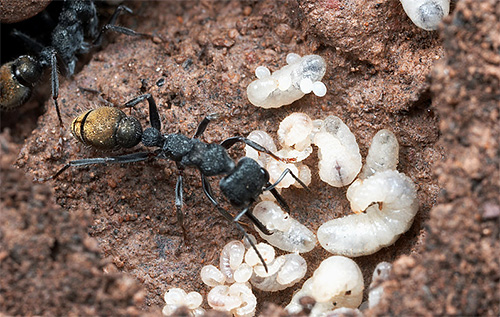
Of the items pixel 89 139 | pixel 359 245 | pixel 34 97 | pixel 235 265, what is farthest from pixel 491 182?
pixel 34 97

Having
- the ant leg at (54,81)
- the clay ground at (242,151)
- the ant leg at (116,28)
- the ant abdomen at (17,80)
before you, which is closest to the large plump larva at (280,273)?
the clay ground at (242,151)

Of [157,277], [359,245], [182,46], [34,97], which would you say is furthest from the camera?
[34,97]

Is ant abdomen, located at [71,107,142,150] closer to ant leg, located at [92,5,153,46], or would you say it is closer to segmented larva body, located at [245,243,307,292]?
ant leg, located at [92,5,153,46]

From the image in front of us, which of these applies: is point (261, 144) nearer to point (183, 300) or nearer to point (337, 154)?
point (337, 154)

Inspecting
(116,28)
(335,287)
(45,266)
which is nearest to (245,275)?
(335,287)

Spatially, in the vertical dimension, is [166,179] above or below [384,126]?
below

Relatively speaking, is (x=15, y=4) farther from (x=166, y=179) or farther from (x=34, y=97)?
(x=166, y=179)
